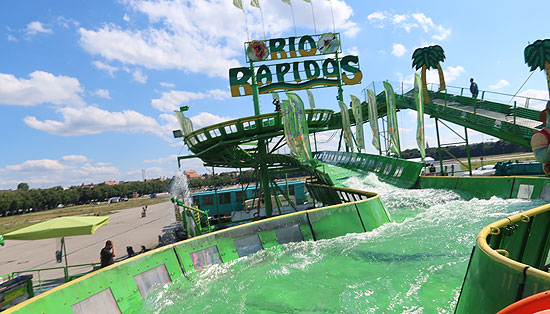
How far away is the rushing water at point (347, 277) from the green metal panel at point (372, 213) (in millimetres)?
328

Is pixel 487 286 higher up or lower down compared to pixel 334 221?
higher up

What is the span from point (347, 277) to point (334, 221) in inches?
116

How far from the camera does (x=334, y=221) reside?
8.91 meters

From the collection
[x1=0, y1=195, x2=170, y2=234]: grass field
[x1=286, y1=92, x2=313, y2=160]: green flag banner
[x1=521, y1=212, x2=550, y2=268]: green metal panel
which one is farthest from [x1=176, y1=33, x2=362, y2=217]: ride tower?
[x1=0, y1=195, x2=170, y2=234]: grass field

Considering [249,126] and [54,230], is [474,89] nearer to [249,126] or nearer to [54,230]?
[249,126]

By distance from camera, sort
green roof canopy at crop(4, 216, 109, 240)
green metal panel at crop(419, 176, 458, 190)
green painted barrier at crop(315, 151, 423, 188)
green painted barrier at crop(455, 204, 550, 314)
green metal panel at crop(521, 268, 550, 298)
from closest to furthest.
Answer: green metal panel at crop(521, 268, 550, 298)
green painted barrier at crop(455, 204, 550, 314)
green roof canopy at crop(4, 216, 109, 240)
green metal panel at crop(419, 176, 458, 190)
green painted barrier at crop(315, 151, 423, 188)

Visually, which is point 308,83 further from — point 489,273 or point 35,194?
point 35,194

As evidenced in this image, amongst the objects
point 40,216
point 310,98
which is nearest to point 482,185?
point 310,98

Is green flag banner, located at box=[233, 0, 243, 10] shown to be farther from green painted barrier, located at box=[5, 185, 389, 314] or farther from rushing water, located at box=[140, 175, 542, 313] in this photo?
rushing water, located at box=[140, 175, 542, 313]

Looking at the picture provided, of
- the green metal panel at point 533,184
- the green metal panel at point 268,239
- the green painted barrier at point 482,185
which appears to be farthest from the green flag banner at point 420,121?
the green metal panel at point 268,239

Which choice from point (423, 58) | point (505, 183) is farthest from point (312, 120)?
point (423, 58)

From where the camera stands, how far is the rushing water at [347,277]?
195 inches

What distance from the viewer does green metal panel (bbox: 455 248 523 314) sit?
2.63 meters

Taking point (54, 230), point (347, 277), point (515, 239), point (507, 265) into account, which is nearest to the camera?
point (507, 265)
